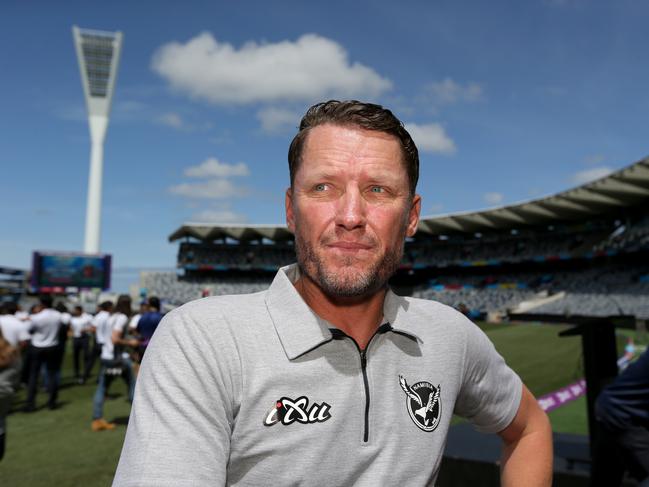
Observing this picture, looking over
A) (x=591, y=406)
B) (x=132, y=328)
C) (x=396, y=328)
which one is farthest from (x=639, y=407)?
(x=132, y=328)

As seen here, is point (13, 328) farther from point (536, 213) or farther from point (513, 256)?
point (513, 256)

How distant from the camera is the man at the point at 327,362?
3.72 feet

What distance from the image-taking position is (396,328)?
150cm

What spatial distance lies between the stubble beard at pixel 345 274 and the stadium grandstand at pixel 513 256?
90.7 ft

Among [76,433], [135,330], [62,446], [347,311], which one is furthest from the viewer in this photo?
[135,330]

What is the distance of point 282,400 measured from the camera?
125cm

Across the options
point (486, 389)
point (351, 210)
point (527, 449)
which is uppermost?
point (351, 210)

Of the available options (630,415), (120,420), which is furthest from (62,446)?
(630,415)

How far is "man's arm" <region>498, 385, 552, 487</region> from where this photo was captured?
1685mm

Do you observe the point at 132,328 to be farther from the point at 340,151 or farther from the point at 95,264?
the point at 95,264

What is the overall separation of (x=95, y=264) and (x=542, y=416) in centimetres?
4110

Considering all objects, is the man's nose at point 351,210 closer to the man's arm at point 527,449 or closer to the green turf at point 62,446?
the man's arm at point 527,449

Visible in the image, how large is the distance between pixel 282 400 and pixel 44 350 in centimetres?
899

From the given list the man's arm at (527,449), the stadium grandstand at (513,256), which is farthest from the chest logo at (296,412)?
the stadium grandstand at (513,256)
